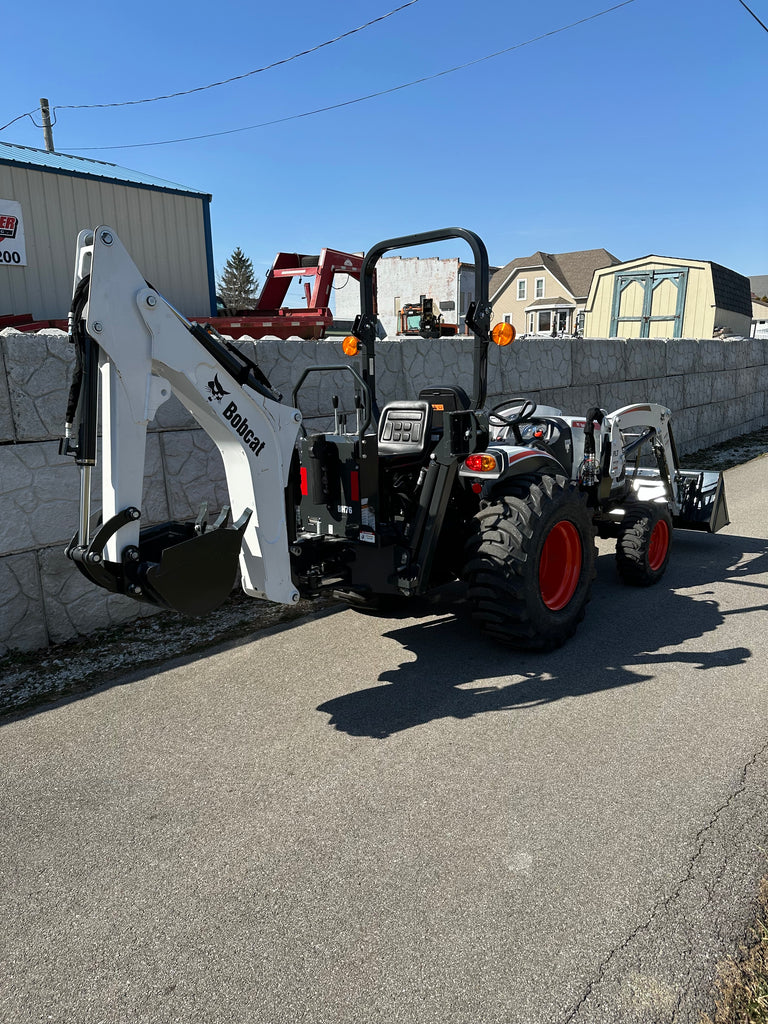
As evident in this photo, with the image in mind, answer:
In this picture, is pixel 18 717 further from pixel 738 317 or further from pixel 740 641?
pixel 738 317

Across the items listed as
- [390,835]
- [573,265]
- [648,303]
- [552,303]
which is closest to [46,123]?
[648,303]

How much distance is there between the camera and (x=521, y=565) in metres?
4.25

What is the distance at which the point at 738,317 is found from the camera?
864 inches

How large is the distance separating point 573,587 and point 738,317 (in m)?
20.6

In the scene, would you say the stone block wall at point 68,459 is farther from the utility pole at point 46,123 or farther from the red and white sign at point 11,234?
the utility pole at point 46,123

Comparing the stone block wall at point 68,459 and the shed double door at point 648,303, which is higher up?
the shed double door at point 648,303

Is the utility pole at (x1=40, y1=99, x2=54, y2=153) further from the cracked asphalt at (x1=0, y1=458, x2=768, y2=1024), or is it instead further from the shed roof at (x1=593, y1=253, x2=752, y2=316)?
the cracked asphalt at (x1=0, y1=458, x2=768, y2=1024)

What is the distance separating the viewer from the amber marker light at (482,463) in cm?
430

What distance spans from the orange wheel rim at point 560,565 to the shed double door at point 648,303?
17.5 metres

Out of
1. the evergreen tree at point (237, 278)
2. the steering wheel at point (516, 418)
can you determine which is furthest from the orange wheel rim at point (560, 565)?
the evergreen tree at point (237, 278)

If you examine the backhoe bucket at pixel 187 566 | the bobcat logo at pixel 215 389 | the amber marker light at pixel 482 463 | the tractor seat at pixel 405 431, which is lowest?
the backhoe bucket at pixel 187 566

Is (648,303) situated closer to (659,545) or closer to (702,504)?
(702,504)

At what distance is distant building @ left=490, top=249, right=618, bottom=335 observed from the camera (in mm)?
45406

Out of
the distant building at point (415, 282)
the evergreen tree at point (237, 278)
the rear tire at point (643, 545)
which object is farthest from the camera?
the evergreen tree at point (237, 278)
